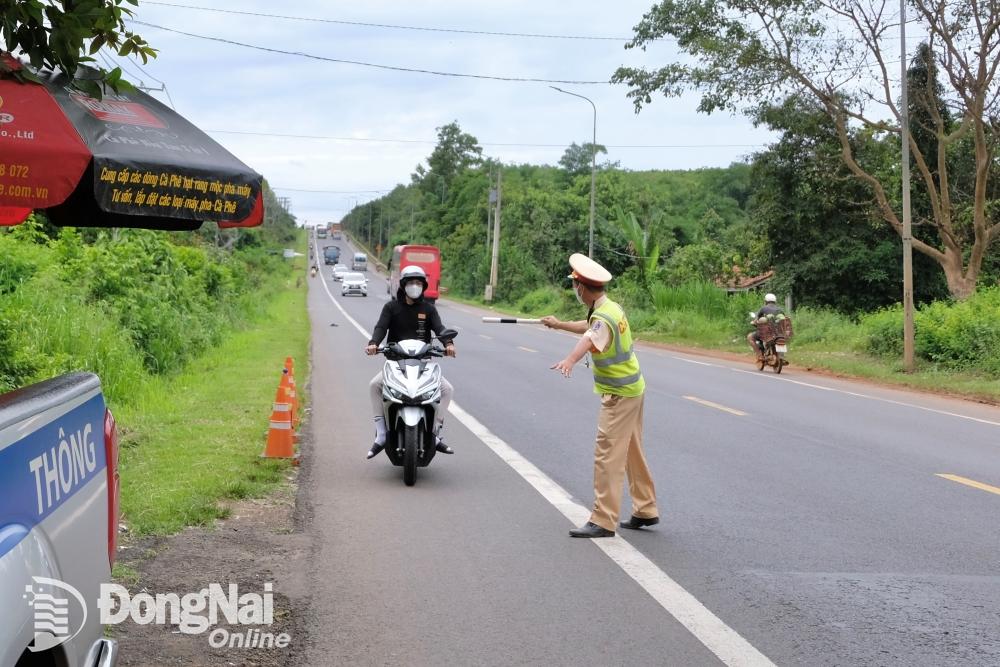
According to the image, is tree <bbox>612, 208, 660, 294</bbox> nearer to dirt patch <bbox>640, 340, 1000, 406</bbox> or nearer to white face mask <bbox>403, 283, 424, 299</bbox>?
dirt patch <bbox>640, 340, 1000, 406</bbox>

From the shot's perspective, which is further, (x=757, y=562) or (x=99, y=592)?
(x=757, y=562)

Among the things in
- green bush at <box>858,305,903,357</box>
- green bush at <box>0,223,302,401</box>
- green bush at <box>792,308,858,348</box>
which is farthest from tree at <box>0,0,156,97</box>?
green bush at <box>792,308,858,348</box>

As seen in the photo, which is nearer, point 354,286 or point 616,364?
point 616,364

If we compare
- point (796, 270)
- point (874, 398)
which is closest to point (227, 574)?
point (874, 398)

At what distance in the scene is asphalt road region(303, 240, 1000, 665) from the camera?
504cm

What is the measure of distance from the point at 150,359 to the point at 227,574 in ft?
36.7

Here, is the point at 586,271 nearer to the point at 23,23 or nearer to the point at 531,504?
the point at 531,504

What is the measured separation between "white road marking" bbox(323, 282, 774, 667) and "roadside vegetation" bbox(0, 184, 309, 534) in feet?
7.42

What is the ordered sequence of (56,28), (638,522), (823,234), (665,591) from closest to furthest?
(56,28), (665,591), (638,522), (823,234)

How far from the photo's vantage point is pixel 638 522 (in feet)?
24.5

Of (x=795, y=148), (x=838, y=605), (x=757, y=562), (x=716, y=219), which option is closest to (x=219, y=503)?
(x=757, y=562)

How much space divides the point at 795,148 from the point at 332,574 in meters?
32.2

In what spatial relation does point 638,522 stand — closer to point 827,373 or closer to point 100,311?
point 100,311

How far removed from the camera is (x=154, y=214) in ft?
16.4
